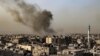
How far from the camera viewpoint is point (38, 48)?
31.1m

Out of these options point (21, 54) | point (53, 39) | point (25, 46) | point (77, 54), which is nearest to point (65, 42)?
point (53, 39)

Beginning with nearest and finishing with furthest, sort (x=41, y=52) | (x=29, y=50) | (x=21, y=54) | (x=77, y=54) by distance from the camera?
(x=77, y=54)
(x=21, y=54)
(x=41, y=52)
(x=29, y=50)

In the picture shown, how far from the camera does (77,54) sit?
2377 cm

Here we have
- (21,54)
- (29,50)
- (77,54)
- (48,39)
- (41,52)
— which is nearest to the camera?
(77,54)

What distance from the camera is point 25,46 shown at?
35031 mm

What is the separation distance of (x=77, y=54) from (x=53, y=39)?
68.5ft

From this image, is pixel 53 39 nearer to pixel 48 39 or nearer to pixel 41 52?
pixel 48 39

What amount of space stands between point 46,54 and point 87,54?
5.64 metres

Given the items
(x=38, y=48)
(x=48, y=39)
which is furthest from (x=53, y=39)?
(x=38, y=48)

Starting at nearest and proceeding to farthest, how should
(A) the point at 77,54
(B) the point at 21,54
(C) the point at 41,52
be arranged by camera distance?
1. (A) the point at 77,54
2. (B) the point at 21,54
3. (C) the point at 41,52

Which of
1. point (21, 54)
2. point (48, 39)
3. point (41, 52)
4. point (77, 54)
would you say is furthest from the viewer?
point (48, 39)

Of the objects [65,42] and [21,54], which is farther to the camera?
[65,42]

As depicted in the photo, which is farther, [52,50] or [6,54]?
[52,50]

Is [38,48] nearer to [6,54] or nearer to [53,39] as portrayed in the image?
[6,54]
